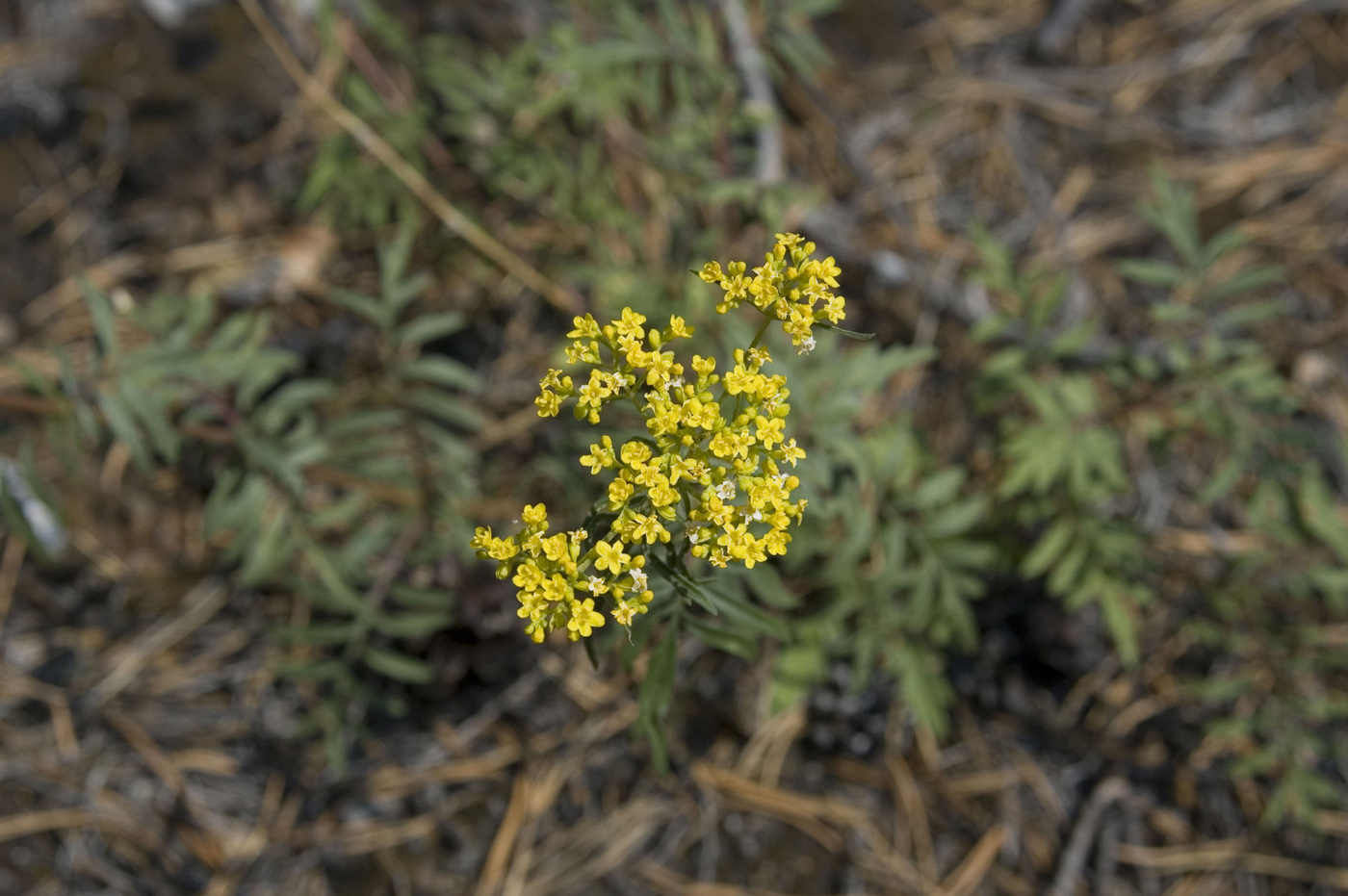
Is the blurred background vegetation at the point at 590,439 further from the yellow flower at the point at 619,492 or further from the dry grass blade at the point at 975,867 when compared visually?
the yellow flower at the point at 619,492

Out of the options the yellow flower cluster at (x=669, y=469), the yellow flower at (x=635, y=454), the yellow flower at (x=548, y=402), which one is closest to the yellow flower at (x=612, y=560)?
the yellow flower cluster at (x=669, y=469)

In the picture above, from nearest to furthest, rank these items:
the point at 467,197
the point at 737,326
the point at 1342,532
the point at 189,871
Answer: the point at 737,326 → the point at 1342,532 → the point at 189,871 → the point at 467,197

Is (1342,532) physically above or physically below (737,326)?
below

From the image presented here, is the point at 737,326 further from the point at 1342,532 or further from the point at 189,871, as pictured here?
the point at 189,871

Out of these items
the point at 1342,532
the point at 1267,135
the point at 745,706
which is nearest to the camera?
the point at 1342,532

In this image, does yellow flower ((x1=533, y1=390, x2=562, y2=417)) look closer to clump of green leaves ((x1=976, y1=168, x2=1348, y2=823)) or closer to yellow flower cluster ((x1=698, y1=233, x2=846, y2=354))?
yellow flower cluster ((x1=698, y1=233, x2=846, y2=354))

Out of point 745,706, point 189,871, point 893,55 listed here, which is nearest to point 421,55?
point 893,55

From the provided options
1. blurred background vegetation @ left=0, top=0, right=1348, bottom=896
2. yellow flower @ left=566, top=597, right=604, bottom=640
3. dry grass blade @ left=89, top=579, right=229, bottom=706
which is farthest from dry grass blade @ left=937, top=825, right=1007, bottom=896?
dry grass blade @ left=89, top=579, right=229, bottom=706
